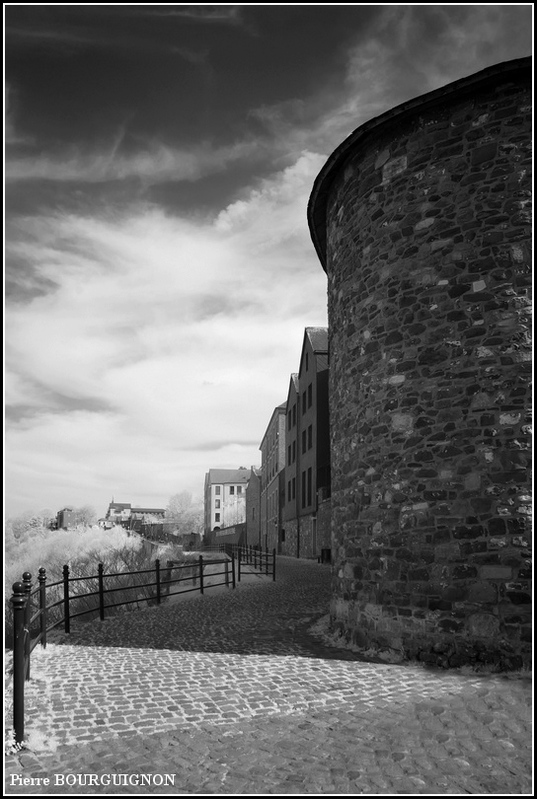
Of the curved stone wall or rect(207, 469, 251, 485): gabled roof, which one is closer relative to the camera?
the curved stone wall

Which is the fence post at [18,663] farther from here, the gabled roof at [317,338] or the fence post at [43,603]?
the gabled roof at [317,338]

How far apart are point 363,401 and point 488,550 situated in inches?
97.3

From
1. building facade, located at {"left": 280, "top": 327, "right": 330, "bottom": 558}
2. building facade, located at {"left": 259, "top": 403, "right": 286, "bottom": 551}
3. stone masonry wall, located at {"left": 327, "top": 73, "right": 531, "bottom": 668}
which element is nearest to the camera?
stone masonry wall, located at {"left": 327, "top": 73, "right": 531, "bottom": 668}

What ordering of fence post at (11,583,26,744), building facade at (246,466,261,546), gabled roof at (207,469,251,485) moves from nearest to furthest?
fence post at (11,583,26,744)
building facade at (246,466,261,546)
gabled roof at (207,469,251,485)

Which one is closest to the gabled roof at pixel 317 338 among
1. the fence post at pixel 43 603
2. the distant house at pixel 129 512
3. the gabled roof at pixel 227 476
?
the fence post at pixel 43 603

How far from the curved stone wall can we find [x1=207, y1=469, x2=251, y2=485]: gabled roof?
85962 mm

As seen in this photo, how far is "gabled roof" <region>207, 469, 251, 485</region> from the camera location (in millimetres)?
93750

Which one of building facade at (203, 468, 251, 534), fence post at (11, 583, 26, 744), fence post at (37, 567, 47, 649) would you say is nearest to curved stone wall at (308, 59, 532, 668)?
fence post at (37, 567, 47, 649)

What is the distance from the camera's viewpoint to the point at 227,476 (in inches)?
3755

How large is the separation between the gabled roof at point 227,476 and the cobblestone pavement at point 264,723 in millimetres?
86485

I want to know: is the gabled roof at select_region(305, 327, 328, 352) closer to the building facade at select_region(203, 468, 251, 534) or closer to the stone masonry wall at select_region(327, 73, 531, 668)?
the stone masonry wall at select_region(327, 73, 531, 668)

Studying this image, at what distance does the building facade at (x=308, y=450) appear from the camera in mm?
25078

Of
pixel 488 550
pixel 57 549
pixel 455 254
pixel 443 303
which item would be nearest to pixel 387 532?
pixel 488 550

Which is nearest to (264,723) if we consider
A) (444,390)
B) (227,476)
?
(444,390)
